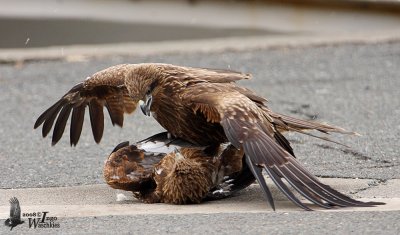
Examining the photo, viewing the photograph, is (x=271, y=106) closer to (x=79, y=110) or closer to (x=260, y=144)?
(x=79, y=110)

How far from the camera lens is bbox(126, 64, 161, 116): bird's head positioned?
7918mm

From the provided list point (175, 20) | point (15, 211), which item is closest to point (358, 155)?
point (15, 211)

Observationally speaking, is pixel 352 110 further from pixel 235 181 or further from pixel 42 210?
pixel 42 210

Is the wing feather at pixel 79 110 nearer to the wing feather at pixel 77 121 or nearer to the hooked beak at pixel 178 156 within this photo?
the wing feather at pixel 77 121

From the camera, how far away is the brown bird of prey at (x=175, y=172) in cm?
748

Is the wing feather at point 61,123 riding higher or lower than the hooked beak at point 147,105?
lower

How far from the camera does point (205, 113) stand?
7.57m

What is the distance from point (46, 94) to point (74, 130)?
3.39m

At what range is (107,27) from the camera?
48.3 feet

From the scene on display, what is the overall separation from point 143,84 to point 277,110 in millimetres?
3262

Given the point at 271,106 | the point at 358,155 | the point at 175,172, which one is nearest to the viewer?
the point at 175,172

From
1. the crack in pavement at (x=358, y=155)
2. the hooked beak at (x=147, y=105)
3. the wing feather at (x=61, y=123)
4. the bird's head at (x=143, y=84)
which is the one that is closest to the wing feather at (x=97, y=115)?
the wing feather at (x=61, y=123)

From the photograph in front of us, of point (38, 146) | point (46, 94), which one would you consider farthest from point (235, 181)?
point (46, 94)

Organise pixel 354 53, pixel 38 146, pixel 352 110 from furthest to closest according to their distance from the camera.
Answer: pixel 354 53 < pixel 352 110 < pixel 38 146
